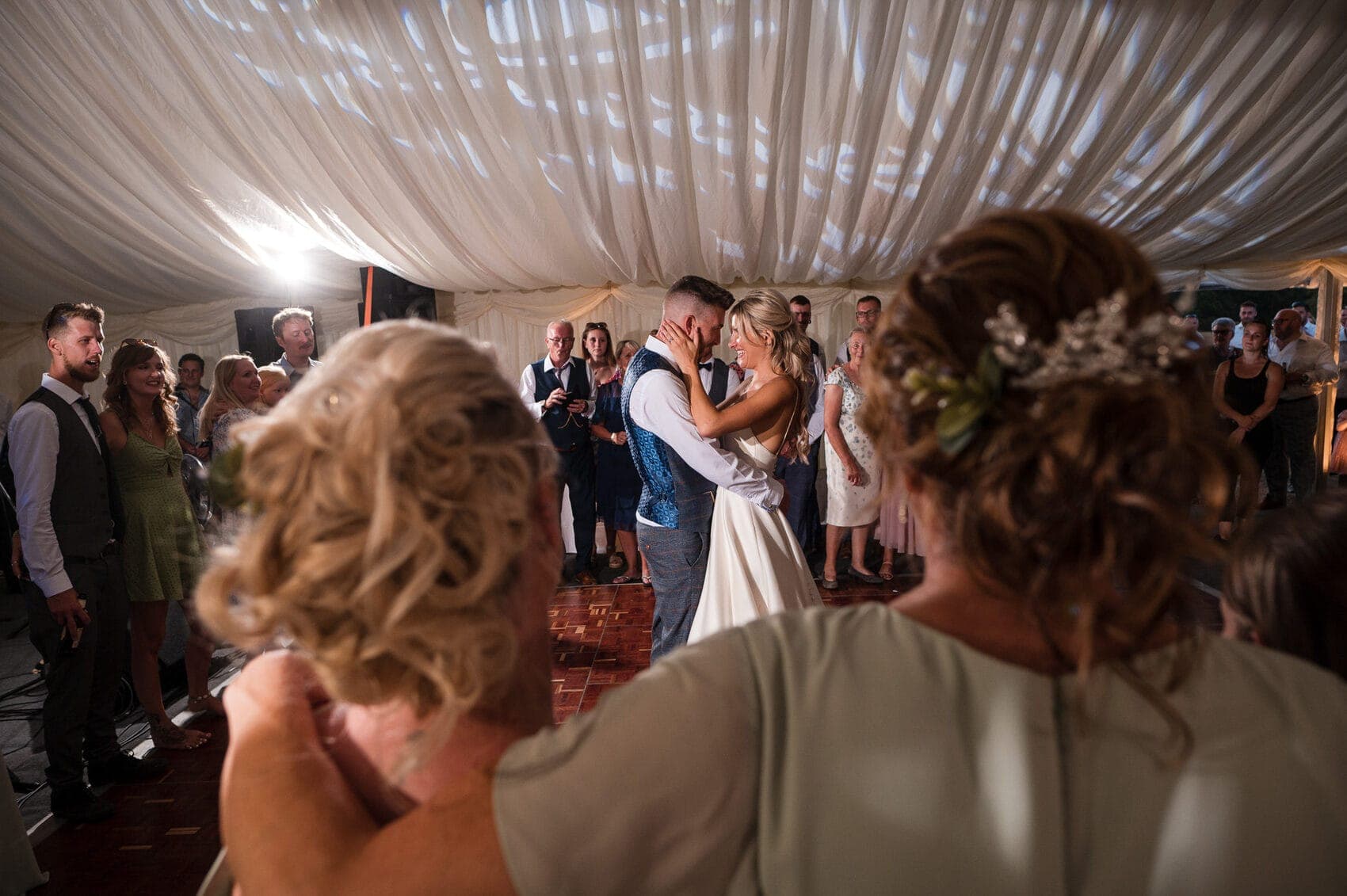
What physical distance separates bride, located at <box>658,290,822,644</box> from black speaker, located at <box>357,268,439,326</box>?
540 centimetres

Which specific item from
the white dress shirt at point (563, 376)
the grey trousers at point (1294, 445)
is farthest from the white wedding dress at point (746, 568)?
the grey trousers at point (1294, 445)

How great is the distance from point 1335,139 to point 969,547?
6.54 meters

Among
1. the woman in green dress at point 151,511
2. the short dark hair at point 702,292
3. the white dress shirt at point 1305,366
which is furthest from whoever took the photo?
the white dress shirt at point 1305,366

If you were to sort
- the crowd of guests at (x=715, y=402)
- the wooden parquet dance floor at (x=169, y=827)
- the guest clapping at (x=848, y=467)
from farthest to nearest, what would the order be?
1. the crowd of guests at (x=715, y=402)
2. the guest clapping at (x=848, y=467)
3. the wooden parquet dance floor at (x=169, y=827)

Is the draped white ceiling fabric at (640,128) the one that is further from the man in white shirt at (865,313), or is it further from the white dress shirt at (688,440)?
the white dress shirt at (688,440)

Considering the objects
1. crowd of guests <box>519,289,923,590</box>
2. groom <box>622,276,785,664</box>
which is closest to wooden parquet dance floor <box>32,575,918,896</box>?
groom <box>622,276,785,664</box>

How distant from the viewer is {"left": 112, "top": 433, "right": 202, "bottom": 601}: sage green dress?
3.03 meters

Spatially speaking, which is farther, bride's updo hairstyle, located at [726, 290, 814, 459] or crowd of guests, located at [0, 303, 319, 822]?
bride's updo hairstyle, located at [726, 290, 814, 459]

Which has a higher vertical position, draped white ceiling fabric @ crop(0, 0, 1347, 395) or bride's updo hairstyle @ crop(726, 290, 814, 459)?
draped white ceiling fabric @ crop(0, 0, 1347, 395)

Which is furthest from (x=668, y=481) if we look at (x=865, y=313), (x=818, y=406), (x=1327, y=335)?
(x=1327, y=335)

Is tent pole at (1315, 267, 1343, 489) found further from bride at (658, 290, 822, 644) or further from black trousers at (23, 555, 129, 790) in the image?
black trousers at (23, 555, 129, 790)

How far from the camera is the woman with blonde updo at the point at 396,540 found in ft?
2.08

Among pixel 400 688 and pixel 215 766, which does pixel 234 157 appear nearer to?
pixel 215 766

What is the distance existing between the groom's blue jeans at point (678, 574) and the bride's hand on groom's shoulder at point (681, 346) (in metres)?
0.60
